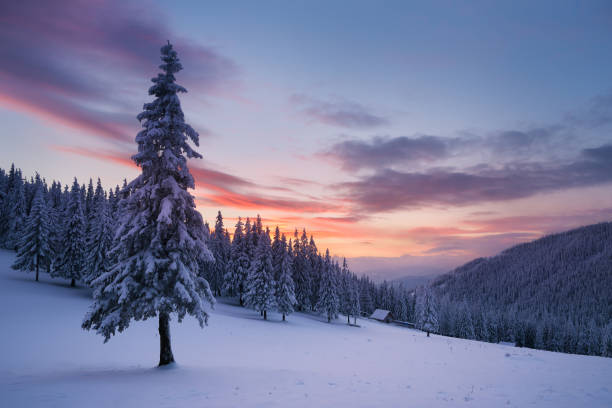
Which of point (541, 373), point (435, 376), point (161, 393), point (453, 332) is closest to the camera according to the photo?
point (161, 393)

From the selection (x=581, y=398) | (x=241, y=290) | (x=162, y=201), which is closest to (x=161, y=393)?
(x=162, y=201)

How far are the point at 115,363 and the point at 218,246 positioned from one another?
59.1 meters

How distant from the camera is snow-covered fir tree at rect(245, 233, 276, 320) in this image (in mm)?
51188

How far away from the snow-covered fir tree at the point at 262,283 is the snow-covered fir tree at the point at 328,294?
56.7ft

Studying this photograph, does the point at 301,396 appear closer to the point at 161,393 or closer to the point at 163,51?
the point at 161,393

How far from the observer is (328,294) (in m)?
66.4

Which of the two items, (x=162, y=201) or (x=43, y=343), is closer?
(x=162, y=201)

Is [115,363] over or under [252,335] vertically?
over

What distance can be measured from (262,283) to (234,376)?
125ft

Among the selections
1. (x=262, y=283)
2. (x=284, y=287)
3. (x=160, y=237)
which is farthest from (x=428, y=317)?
(x=160, y=237)

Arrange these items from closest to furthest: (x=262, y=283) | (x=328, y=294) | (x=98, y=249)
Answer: (x=98, y=249), (x=262, y=283), (x=328, y=294)

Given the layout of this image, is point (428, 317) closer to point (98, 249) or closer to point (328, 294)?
point (328, 294)

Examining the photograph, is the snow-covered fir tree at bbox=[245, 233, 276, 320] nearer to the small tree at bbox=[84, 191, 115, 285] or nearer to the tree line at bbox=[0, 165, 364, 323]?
the tree line at bbox=[0, 165, 364, 323]

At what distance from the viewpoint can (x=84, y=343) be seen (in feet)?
77.3
